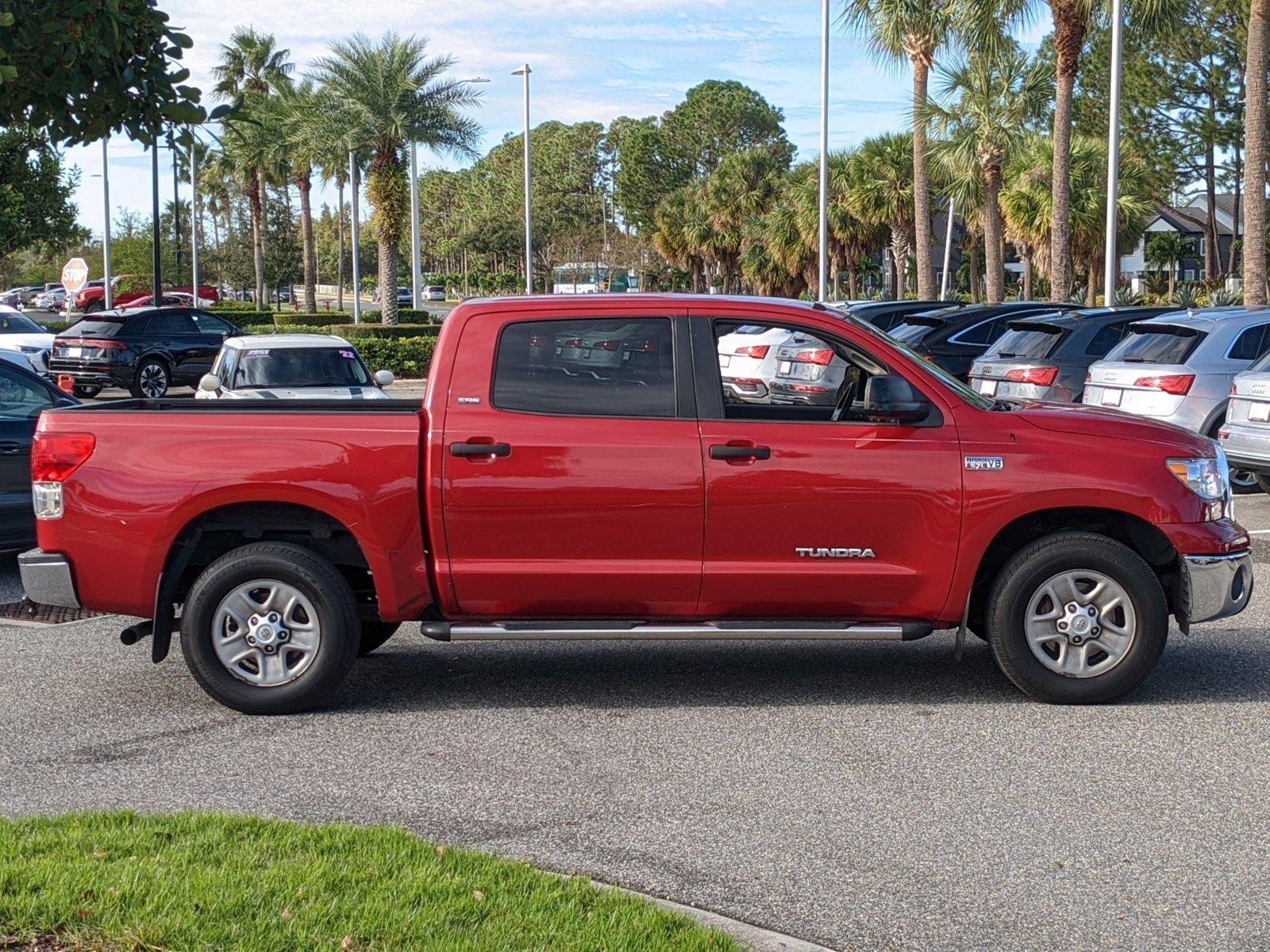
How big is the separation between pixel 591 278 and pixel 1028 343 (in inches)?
3855

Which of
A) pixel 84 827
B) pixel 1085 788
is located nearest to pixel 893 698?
pixel 1085 788

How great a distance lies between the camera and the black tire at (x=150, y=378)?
2803 centimetres

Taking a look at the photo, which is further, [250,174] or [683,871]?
[250,174]

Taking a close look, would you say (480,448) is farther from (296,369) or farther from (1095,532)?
(296,369)

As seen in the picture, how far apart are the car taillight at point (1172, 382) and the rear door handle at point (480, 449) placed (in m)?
9.01

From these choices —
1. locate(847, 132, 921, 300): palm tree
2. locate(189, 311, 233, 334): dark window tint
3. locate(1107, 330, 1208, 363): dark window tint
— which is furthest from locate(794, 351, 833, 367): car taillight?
locate(847, 132, 921, 300): palm tree

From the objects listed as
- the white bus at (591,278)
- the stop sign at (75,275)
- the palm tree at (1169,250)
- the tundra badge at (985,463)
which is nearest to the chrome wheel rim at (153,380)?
the stop sign at (75,275)

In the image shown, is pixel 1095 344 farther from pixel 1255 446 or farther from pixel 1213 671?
pixel 1213 671

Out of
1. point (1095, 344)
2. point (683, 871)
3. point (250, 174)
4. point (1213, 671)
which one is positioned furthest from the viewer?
point (250, 174)

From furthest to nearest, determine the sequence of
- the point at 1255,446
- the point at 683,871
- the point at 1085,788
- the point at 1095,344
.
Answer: the point at 1095,344 < the point at 1255,446 < the point at 1085,788 < the point at 683,871

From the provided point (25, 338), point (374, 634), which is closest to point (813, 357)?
point (374, 634)

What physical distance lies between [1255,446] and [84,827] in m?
10.4

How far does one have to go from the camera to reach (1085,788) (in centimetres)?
598

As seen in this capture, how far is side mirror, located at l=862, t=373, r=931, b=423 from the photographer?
691 cm
